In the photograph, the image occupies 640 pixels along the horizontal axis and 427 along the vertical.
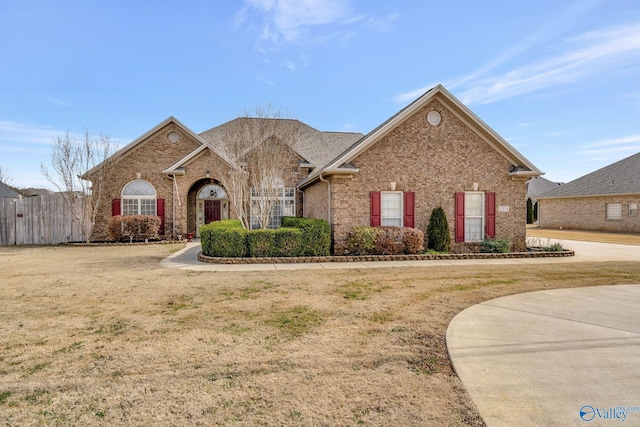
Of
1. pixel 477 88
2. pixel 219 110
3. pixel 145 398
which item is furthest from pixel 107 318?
pixel 477 88

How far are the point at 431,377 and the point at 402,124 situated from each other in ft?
37.6

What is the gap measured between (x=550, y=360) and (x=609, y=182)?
106 feet

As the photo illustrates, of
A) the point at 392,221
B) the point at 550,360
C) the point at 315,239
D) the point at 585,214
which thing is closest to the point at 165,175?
the point at 315,239

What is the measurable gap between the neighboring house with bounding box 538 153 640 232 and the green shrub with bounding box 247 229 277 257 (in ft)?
92.5

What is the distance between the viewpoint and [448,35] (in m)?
10.4

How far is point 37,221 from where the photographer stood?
17.9 meters

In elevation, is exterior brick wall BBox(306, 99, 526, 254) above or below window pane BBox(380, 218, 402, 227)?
above

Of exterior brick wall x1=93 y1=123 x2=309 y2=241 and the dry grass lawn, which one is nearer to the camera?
the dry grass lawn

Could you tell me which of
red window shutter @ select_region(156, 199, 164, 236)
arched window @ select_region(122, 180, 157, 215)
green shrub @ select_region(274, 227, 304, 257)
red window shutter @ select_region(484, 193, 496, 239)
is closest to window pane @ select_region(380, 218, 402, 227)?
green shrub @ select_region(274, 227, 304, 257)

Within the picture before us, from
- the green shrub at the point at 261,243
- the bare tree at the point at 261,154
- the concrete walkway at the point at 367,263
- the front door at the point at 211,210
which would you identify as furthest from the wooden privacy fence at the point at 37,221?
the green shrub at the point at 261,243

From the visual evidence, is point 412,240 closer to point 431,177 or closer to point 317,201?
point 431,177

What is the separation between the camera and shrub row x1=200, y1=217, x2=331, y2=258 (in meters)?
11.8

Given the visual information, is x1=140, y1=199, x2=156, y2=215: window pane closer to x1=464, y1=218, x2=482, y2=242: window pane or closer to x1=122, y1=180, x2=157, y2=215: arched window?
x1=122, y1=180, x2=157, y2=215: arched window
